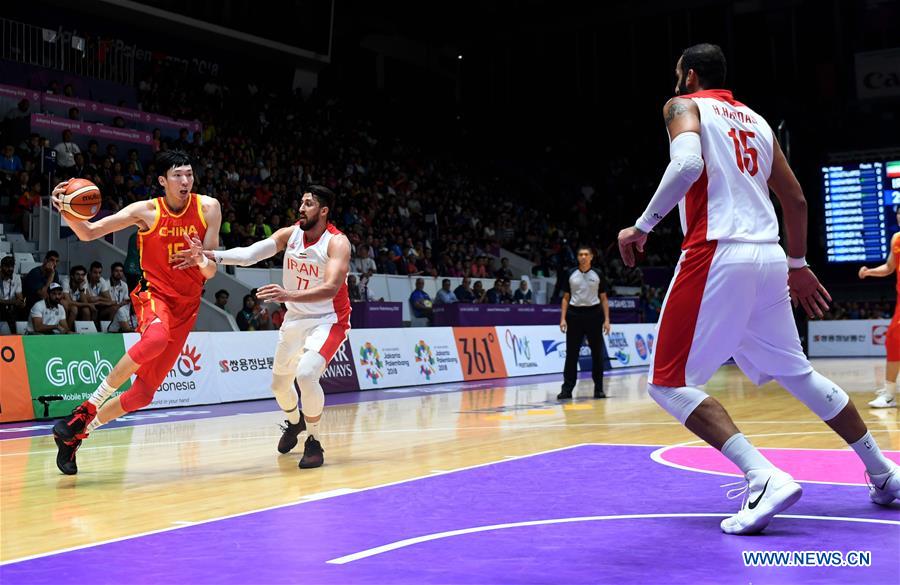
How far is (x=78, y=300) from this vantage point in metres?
13.9

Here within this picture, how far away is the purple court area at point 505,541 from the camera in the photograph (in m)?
3.55

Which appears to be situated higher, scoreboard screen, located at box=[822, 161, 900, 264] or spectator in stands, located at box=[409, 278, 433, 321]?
scoreboard screen, located at box=[822, 161, 900, 264]

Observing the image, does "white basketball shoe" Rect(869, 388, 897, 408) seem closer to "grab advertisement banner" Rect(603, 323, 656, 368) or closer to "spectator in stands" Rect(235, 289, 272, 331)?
"spectator in stands" Rect(235, 289, 272, 331)

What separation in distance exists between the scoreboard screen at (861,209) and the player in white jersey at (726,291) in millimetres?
18387

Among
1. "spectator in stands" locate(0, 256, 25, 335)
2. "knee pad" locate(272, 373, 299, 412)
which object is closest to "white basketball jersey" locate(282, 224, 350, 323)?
"knee pad" locate(272, 373, 299, 412)

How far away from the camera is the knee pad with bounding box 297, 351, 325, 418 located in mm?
6988

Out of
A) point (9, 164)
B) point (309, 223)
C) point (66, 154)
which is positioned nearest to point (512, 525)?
point (309, 223)

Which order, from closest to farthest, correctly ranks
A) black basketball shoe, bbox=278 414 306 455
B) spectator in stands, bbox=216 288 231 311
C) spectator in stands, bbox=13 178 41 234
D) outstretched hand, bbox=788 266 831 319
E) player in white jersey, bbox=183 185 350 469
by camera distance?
outstretched hand, bbox=788 266 831 319, player in white jersey, bbox=183 185 350 469, black basketball shoe, bbox=278 414 306 455, spectator in stands, bbox=216 288 231 311, spectator in stands, bbox=13 178 41 234

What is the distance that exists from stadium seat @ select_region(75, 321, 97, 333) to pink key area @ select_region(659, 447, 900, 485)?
30.6 ft

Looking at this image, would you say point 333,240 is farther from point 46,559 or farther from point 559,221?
point 559,221

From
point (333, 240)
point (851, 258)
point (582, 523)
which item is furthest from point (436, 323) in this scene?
point (582, 523)

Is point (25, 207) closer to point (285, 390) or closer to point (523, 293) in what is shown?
point (285, 390)

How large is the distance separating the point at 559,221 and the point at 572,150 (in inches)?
206

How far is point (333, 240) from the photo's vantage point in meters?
7.23
